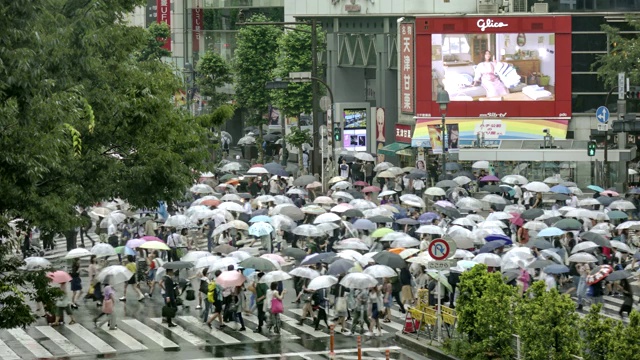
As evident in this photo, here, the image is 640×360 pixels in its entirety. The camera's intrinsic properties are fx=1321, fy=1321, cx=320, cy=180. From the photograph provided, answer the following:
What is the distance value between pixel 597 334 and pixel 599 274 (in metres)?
9.61

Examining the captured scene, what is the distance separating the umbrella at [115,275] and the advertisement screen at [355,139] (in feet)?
137

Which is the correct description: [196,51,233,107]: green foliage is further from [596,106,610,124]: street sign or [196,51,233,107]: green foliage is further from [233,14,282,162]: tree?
[596,106,610,124]: street sign

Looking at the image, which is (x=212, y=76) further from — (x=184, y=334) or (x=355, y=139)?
(x=184, y=334)

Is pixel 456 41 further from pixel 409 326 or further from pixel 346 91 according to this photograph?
pixel 409 326

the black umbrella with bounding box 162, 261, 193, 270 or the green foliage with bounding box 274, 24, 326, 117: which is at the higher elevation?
the green foliage with bounding box 274, 24, 326, 117

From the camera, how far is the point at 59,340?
28.9m

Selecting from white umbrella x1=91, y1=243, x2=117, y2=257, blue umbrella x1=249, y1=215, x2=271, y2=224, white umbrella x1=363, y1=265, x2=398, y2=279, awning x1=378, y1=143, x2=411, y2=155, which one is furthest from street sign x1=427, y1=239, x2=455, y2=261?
awning x1=378, y1=143, x2=411, y2=155

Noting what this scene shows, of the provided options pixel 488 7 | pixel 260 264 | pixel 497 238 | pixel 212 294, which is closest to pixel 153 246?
pixel 212 294

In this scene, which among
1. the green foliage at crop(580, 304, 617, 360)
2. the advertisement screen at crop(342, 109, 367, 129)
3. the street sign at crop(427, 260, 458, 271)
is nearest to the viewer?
the green foliage at crop(580, 304, 617, 360)

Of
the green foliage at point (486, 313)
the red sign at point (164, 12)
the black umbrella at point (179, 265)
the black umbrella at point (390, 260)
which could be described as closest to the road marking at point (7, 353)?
the black umbrella at point (179, 265)

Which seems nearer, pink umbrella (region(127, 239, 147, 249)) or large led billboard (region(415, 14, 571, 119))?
pink umbrella (region(127, 239, 147, 249))

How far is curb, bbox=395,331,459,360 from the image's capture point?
26859mm

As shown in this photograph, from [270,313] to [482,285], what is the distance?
6.17 m

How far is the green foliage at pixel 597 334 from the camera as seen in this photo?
841 inches
